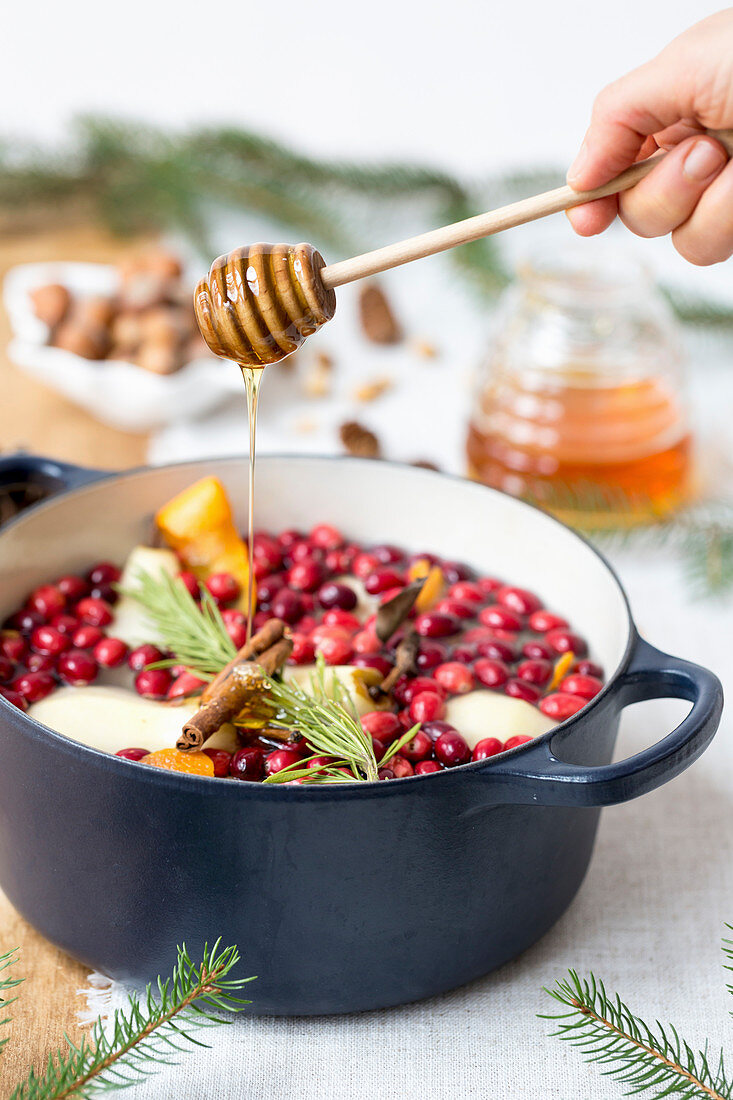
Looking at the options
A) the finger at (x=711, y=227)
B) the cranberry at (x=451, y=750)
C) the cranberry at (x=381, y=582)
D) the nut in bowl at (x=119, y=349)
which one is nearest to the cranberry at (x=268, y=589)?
the cranberry at (x=381, y=582)

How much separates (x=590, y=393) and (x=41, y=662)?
1.04 metres

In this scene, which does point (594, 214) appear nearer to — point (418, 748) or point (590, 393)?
point (418, 748)

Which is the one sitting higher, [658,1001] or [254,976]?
[254,976]

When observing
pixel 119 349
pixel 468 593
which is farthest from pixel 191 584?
pixel 119 349

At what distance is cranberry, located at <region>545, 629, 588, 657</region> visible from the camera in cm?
138

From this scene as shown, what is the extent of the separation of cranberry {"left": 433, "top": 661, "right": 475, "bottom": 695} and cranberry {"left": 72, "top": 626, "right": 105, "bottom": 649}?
0.40 metres

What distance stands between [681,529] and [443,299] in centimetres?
109

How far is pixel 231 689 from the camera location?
112cm

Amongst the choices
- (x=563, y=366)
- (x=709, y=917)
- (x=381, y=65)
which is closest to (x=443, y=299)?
(x=381, y=65)

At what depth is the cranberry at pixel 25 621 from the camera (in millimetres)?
1382

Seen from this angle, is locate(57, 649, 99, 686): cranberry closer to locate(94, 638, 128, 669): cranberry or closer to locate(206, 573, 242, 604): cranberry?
locate(94, 638, 128, 669): cranberry

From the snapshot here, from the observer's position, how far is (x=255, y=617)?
57.0 inches

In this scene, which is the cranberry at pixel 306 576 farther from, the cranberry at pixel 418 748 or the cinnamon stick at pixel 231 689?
the cranberry at pixel 418 748

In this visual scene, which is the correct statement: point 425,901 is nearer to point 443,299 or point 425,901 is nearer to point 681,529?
point 681,529
